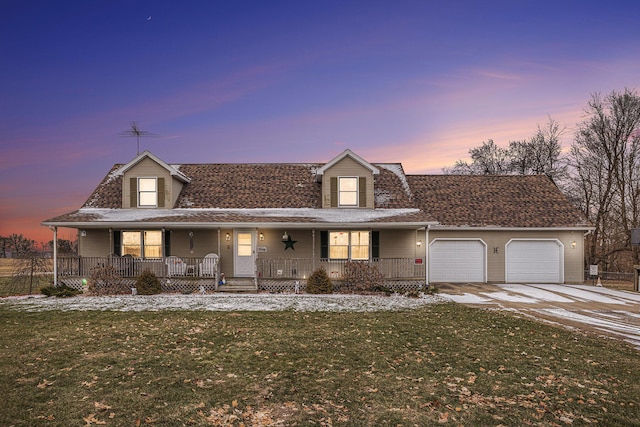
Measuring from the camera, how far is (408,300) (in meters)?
13.7

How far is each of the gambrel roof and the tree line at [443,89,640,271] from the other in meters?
7.60

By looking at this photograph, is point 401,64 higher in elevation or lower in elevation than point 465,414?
higher

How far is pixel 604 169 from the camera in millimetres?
25906

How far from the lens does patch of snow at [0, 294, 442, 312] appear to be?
11898 millimetres

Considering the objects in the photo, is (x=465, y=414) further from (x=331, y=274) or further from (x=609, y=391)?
(x=331, y=274)

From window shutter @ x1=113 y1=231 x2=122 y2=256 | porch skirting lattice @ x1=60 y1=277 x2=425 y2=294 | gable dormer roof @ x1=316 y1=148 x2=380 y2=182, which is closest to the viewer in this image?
porch skirting lattice @ x1=60 y1=277 x2=425 y2=294

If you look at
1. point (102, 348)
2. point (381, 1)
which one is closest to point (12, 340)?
point (102, 348)

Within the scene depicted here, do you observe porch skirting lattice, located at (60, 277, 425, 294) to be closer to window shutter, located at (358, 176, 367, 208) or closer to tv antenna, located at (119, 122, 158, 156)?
window shutter, located at (358, 176, 367, 208)

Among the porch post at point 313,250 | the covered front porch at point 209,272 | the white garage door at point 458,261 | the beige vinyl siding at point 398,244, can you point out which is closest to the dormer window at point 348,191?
the beige vinyl siding at point 398,244

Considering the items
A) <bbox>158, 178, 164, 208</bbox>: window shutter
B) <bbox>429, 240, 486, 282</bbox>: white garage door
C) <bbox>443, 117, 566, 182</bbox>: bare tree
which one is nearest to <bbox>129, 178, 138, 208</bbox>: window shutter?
<bbox>158, 178, 164, 208</bbox>: window shutter

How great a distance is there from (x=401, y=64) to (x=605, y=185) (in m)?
18.1

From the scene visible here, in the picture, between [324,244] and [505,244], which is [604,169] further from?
[324,244]

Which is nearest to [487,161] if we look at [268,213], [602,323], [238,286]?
[268,213]

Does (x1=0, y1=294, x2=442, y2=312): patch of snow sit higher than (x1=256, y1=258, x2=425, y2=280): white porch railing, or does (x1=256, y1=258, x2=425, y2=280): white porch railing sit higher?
(x1=256, y1=258, x2=425, y2=280): white porch railing
